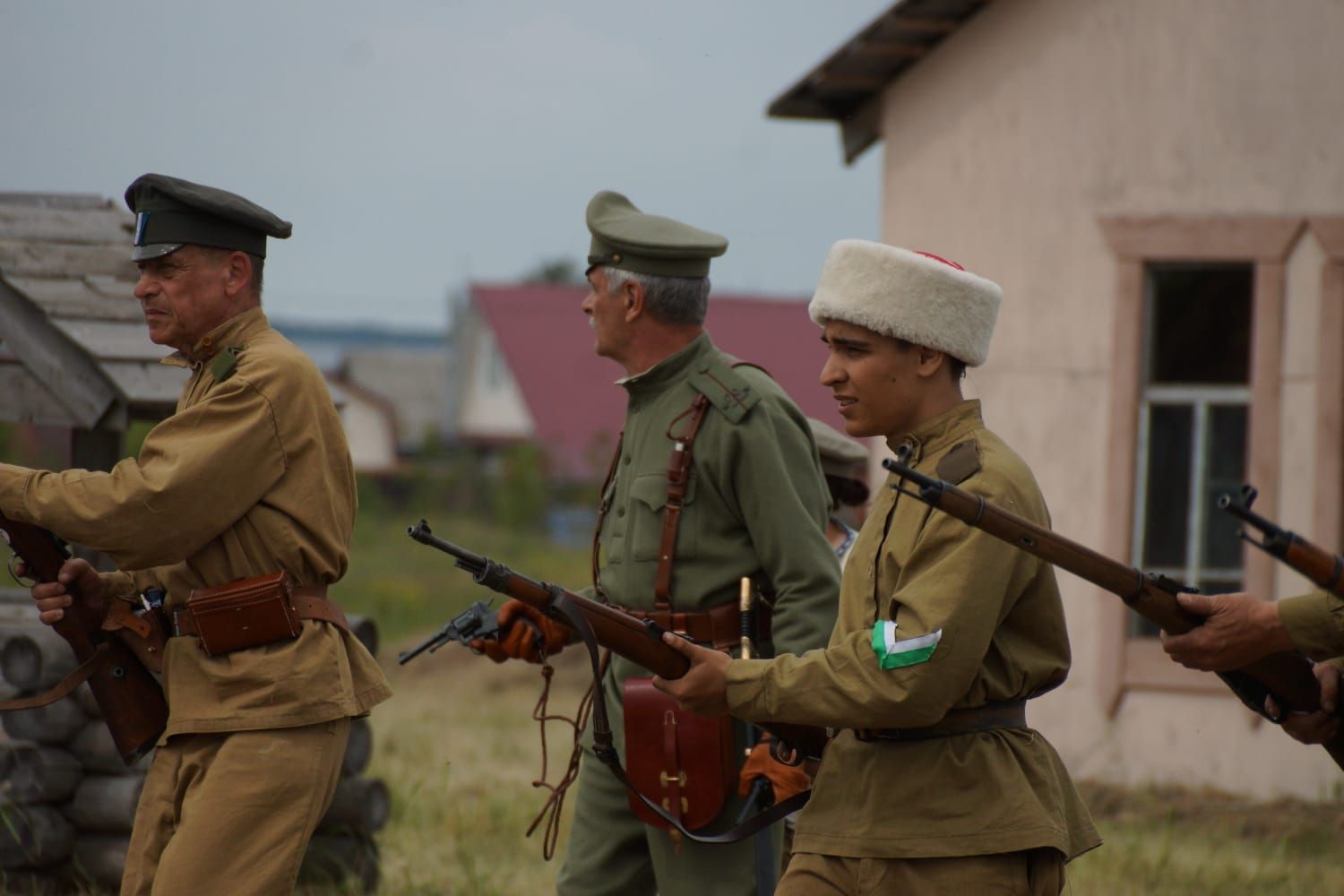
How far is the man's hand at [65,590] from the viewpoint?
4.49 metres

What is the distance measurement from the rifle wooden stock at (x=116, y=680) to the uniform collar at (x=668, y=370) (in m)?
1.49

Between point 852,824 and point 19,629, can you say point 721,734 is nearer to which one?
point 852,824

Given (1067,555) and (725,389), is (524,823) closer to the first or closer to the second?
(725,389)

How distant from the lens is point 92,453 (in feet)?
22.2

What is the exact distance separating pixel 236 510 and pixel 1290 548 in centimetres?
241

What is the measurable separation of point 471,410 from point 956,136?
149ft

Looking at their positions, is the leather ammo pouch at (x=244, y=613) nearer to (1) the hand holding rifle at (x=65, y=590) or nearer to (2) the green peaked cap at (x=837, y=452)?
(1) the hand holding rifle at (x=65, y=590)

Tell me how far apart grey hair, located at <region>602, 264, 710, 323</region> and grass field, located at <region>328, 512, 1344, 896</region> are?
2378 mm

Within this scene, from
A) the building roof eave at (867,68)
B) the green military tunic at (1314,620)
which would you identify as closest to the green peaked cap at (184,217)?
the green military tunic at (1314,620)

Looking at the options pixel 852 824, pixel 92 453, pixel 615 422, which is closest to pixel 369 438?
pixel 615 422

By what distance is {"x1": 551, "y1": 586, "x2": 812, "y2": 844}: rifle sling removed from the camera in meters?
3.87

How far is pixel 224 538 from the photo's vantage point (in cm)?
434

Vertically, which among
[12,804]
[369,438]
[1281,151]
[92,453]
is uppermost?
[1281,151]

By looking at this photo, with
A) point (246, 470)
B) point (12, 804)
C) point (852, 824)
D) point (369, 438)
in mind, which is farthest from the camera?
point (369, 438)
